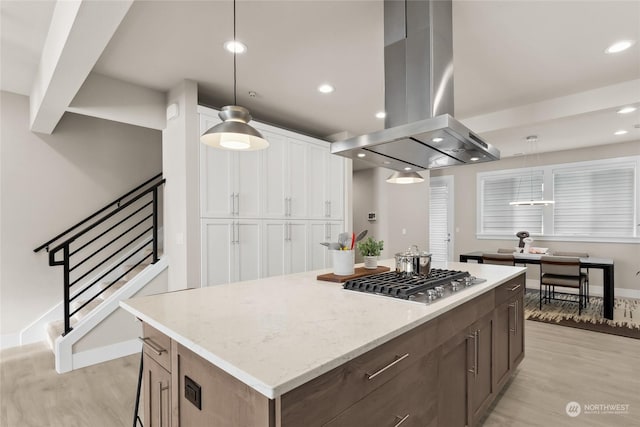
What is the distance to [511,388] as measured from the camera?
247cm

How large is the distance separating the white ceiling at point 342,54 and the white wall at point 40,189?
1.89ft

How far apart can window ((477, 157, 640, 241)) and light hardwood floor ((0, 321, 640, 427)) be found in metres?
3.11

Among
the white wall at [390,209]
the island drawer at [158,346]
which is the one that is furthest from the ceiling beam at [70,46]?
the white wall at [390,209]

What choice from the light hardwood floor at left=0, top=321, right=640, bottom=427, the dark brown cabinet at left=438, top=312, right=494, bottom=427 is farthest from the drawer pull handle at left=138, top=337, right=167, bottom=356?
the dark brown cabinet at left=438, top=312, right=494, bottom=427

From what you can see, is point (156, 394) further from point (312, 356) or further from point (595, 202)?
point (595, 202)

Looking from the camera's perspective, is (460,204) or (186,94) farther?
(460,204)

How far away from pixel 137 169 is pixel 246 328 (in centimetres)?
412

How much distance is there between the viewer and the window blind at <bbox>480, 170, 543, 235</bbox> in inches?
251

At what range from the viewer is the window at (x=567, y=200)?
18.1 ft

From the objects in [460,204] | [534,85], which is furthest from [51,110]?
[460,204]

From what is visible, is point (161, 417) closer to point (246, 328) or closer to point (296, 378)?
point (246, 328)

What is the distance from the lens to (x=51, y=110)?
303cm

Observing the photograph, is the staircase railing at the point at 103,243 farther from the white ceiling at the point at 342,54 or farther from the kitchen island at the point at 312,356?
the kitchen island at the point at 312,356

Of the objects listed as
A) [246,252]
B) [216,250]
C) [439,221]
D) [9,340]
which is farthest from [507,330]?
[439,221]
